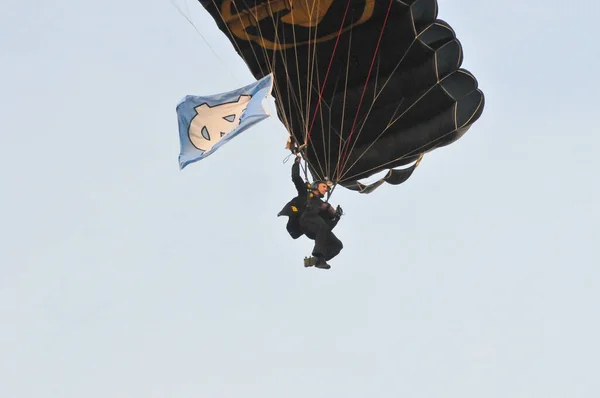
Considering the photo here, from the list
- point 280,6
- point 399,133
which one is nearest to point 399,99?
point 399,133

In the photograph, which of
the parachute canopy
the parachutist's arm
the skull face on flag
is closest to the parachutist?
the parachutist's arm

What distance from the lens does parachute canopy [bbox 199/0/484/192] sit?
2830 cm

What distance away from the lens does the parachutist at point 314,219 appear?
27.1m

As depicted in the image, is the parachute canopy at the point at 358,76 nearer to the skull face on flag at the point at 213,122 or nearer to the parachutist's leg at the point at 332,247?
the skull face on flag at the point at 213,122

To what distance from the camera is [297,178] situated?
88.4ft

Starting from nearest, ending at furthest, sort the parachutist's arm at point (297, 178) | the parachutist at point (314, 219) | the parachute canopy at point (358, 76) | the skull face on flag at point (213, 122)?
the parachutist's arm at point (297, 178)
the skull face on flag at point (213, 122)
the parachutist at point (314, 219)
the parachute canopy at point (358, 76)

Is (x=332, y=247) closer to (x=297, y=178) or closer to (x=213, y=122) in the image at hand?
(x=297, y=178)

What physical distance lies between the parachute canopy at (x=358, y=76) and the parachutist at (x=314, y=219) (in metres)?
0.75

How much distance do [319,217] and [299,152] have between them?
1.09m

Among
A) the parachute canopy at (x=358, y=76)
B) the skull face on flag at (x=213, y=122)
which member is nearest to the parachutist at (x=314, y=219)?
the parachute canopy at (x=358, y=76)

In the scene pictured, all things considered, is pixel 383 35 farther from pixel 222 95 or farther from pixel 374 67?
pixel 222 95

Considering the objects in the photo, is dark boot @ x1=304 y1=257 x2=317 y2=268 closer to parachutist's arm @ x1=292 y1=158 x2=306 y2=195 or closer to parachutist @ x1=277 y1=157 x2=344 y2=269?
parachutist @ x1=277 y1=157 x2=344 y2=269

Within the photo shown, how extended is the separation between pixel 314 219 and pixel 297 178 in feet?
2.53

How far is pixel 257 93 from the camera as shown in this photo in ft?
88.9
